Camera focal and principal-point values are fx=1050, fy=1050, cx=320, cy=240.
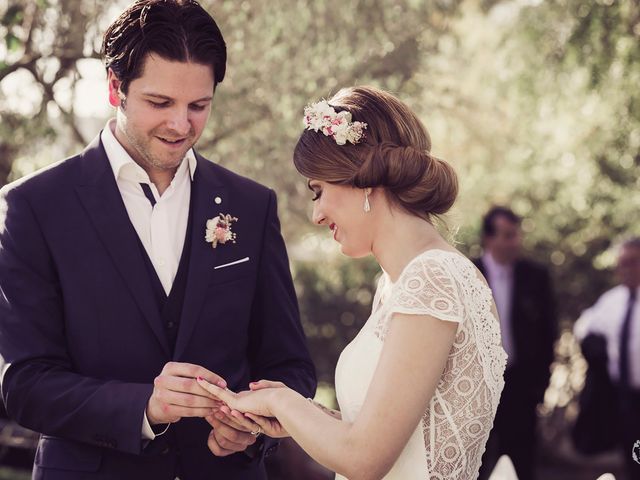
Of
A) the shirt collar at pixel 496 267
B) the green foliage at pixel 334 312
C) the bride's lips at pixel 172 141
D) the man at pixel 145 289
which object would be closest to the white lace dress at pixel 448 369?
the man at pixel 145 289

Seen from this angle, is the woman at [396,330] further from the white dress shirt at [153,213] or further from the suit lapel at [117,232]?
the white dress shirt at [153,213]

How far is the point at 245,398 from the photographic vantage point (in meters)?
3.00

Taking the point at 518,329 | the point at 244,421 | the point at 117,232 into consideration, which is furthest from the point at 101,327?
the point at 518,329

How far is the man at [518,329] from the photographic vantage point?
7.41 m

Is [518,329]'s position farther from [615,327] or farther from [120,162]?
[120,162]

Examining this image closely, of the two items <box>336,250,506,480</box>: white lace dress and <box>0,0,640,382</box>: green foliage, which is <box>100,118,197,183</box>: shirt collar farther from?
<box>0,0,640,382</box>: green foliage

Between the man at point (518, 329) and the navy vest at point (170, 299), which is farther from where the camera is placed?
the man at point (518, 329)

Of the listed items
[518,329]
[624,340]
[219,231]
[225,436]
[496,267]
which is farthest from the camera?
[496,267]

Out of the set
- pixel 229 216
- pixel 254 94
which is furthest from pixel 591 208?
pixel 229 216

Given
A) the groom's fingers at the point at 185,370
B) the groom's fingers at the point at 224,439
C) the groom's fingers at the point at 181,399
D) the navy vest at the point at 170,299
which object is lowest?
the groom's fingers at the point at 224,439

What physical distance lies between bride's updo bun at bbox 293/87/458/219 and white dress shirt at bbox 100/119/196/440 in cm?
49

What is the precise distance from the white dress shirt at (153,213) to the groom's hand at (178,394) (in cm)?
35

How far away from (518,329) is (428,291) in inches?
188

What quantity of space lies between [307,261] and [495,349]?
7937 millimetres
